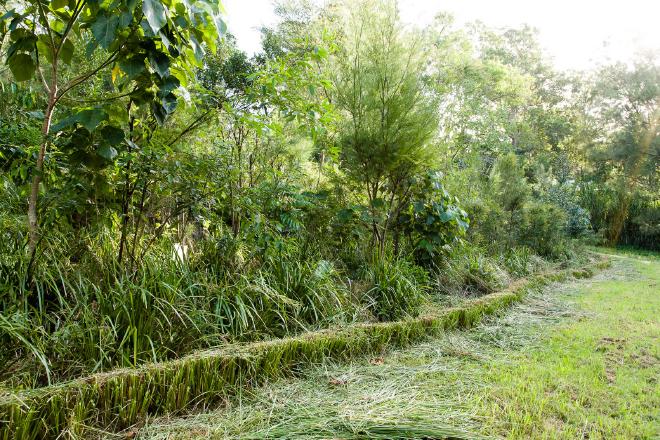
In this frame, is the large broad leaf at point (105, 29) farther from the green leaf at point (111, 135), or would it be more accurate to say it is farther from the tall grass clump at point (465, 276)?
the tall grass clump at point (465, 276)

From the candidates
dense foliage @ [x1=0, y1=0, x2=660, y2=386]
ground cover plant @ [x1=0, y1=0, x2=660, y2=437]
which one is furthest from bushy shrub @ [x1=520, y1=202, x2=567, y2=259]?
dense foliage @ [x1=0, y1=0, x2=660, y2=386]

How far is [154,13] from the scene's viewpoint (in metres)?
1.56

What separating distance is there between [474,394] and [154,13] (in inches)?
94.8

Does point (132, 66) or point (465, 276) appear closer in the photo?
point (132, 66)

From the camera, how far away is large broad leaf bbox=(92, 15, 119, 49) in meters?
1.65

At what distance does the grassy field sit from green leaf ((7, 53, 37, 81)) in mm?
1671

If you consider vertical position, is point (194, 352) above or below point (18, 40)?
below

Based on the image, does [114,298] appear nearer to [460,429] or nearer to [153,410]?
[153,410]

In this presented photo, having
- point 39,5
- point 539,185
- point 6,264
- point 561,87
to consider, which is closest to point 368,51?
point 39,5

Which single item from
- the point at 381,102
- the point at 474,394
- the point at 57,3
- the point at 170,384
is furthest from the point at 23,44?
the point at 381,102

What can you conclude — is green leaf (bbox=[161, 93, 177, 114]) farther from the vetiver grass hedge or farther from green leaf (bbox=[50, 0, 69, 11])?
the vetiver grass hedge

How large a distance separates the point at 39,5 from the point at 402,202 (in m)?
3.91

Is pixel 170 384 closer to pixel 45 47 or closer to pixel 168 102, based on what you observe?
pixel 168 102

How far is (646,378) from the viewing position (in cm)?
281
